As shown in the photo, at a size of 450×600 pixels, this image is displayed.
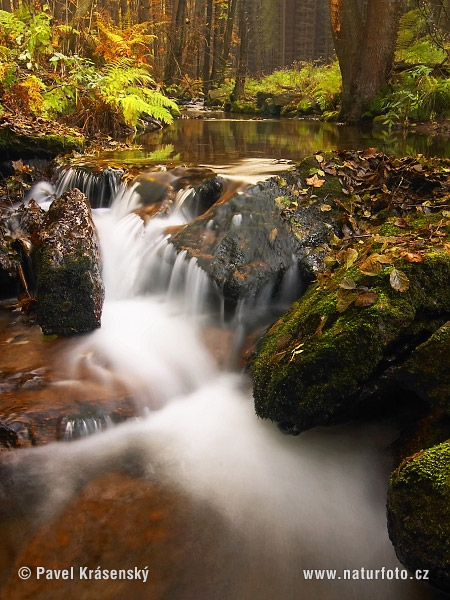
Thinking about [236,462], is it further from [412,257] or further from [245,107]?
[245,107]

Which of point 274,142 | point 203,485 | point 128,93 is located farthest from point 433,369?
point 128,93

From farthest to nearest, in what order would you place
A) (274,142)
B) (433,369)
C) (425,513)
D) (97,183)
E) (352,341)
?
(274,142) → (97,183) → (352,341) → (433,369) → (425,513)

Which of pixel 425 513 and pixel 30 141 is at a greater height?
pixel 30 141

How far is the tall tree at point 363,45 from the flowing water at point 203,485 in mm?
10640

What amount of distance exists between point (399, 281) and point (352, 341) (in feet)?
1.59

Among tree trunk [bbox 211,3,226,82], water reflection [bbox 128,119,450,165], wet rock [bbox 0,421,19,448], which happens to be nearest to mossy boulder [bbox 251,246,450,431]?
wet rock [bbox 0,421,19,448]

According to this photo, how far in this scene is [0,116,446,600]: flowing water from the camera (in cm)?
243

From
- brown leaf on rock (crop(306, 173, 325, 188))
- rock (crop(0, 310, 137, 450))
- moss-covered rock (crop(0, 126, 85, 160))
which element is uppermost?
moss-covered rock (crop(0, 126, 85, 160))

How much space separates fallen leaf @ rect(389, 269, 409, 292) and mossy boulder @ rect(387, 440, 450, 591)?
3.15 feet

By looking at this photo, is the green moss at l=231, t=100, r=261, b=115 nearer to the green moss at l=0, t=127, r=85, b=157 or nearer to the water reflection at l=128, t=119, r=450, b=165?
the water reflection at l=128, t=119, r=450, b=165

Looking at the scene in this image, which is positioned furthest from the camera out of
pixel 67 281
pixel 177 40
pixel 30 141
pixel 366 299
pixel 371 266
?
pixel 177 40

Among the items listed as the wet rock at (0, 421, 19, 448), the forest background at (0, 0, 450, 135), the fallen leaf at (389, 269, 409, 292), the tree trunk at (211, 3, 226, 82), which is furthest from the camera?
the tree trunk at (211, 3, 226, 82)

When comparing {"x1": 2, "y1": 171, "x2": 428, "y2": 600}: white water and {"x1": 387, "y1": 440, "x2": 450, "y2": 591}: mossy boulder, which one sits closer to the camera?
{"x1": 387, "y1": 440, "x2": 450, "y2": 591}: mossy boulder

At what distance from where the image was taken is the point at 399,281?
281cm
